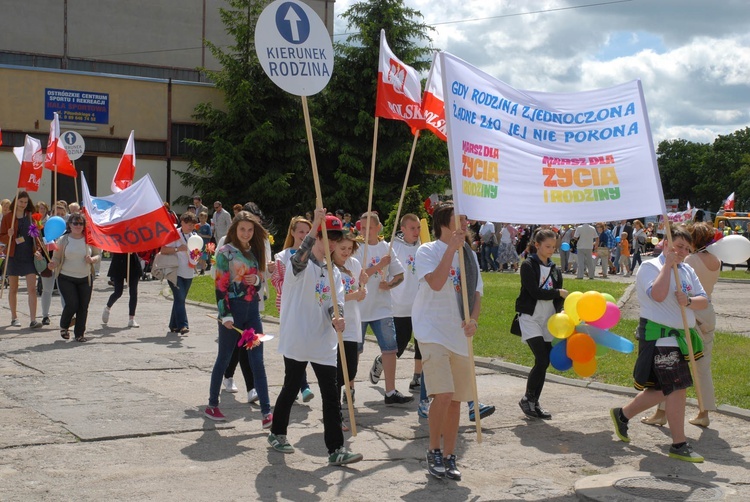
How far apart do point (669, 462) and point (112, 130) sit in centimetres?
Result: 3374

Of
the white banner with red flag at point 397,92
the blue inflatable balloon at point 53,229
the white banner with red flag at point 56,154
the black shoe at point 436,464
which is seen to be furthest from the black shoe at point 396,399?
the white banner with red flag at point 56,154

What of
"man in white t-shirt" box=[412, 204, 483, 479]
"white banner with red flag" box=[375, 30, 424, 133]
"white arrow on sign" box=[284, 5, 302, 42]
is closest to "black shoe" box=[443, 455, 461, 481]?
"man in white t-shirt" box=[412, 204, 483, 479]

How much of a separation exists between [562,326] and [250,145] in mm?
31593

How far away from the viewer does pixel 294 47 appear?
718 cm

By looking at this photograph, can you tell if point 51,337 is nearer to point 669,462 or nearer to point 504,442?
point 504,442

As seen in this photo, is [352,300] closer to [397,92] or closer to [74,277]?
[397,92]

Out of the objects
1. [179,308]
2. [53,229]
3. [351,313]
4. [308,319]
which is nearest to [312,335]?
[308,319]

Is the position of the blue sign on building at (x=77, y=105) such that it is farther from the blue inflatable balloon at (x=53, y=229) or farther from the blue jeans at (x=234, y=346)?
the blue jeans at (x=234, y=346)

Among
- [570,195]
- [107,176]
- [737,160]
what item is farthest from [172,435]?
[737,160]

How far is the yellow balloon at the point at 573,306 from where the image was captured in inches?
313

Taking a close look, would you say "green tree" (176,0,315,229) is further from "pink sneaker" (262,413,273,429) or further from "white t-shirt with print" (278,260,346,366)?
"white t-shirt with print" (278,260,346,366)

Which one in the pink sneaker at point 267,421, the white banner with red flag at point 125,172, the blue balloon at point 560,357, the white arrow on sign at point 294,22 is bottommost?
the pink sneaker at point 267,421

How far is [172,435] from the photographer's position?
7273mm

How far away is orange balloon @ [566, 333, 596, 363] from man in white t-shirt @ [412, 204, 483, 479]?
5.65 ft
